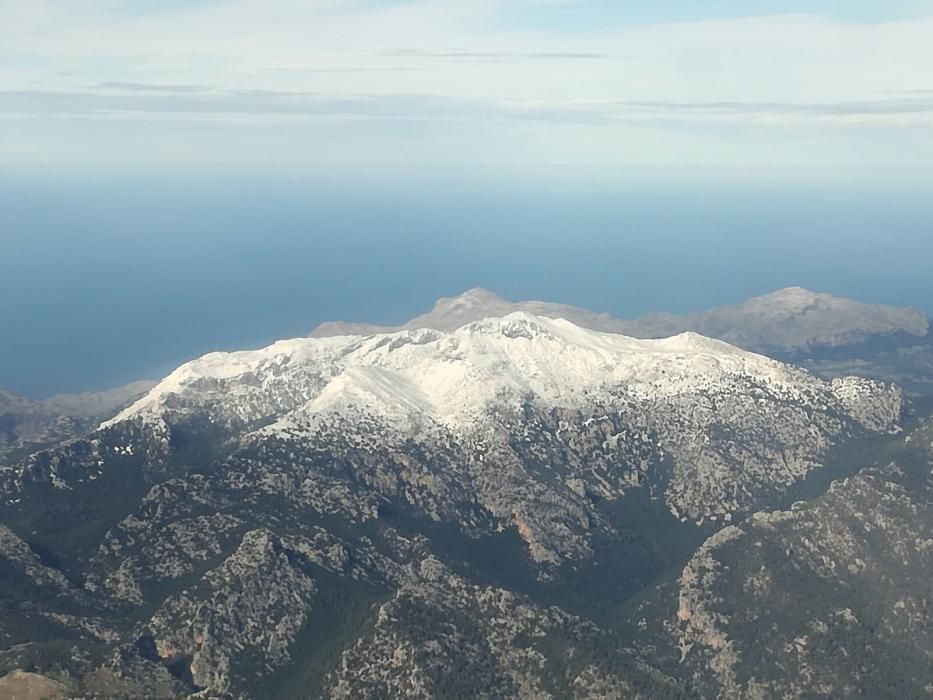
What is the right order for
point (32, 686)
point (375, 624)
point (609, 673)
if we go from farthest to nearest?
point (375, 624) → point (609, 673) → point (32, 686)

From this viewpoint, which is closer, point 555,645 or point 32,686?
point 32,686

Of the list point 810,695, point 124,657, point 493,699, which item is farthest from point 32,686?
point 810,695

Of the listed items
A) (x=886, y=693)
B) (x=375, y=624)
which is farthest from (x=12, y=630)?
(x=886, y=693)

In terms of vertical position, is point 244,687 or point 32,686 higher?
point 32,686

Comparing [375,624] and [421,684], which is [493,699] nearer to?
[421,684]

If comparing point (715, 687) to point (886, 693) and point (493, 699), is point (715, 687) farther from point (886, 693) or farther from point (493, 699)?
point (493, 699)

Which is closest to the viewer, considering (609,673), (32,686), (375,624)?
(32,686)

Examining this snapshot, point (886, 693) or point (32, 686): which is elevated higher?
point (32, 686)

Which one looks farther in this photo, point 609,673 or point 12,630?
point 12,630
